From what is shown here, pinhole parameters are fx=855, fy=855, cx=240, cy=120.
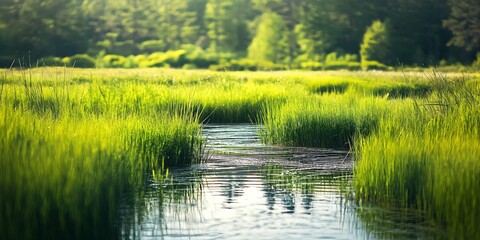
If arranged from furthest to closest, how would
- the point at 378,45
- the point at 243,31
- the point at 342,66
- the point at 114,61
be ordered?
the point at 243,31, the point at 114,61, the point at 378,45, the point at 342,66

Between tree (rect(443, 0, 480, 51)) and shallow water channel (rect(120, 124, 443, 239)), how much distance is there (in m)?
49.1

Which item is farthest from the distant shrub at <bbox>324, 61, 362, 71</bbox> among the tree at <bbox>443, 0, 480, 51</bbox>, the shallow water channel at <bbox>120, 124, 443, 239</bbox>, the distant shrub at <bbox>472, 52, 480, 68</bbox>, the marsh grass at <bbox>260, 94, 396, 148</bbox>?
the shallow water channel at <bbox>120, 124, 443, 239</bbox>

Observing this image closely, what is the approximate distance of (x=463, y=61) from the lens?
62.1 m

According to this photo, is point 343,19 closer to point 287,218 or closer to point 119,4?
point 119,4

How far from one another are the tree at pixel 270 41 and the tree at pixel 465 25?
14813 mm

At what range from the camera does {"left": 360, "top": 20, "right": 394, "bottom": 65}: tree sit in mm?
62812

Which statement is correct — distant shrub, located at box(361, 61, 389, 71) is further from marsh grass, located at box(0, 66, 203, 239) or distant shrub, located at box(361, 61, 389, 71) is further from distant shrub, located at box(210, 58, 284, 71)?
marsh grass, located at box(0, 66, 203, 239)

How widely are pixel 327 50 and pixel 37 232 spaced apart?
62390mm

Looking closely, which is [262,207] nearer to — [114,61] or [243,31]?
[114,61]

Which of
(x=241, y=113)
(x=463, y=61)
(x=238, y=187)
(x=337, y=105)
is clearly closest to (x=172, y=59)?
(x=463, y=61)

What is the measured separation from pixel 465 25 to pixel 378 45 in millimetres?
6746

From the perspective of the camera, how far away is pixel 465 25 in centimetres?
5897

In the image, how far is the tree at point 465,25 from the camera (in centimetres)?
5841

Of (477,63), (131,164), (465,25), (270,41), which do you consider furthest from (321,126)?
(270,41)
